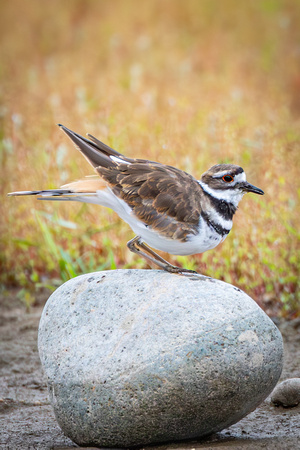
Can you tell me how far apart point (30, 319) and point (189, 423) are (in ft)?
9.62

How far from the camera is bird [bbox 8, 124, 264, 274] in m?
3.74

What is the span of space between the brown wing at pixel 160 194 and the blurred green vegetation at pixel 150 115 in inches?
69.9

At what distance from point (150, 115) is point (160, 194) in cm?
441

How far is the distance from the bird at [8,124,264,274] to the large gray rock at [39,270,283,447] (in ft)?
0.92

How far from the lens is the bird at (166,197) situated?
3.74 metres

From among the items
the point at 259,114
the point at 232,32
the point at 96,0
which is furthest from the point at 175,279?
the point at 96,0

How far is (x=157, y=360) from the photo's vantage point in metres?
3.40

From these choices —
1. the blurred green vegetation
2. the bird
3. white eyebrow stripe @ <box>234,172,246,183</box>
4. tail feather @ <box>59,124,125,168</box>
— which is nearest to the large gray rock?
the bird

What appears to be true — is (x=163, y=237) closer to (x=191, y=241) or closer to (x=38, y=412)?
(x=191, y=241)

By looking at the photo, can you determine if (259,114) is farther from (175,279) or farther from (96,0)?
(96,0)

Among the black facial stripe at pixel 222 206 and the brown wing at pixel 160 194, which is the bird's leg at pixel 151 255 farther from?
the black facial stripe at pixel 222 206

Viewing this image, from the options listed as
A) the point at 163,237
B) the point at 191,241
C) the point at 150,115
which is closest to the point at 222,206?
the point at 191,241

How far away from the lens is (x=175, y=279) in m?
3.75

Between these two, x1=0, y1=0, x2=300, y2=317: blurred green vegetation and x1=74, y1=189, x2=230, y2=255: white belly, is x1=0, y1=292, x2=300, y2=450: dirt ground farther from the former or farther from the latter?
x1=74, y1=189, x2=230, y2=255: white belly
